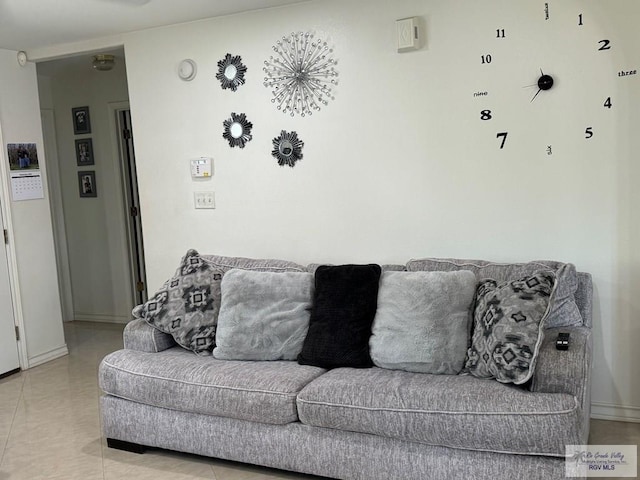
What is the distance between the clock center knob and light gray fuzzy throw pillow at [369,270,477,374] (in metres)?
1.04

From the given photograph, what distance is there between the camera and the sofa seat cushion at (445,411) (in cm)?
235

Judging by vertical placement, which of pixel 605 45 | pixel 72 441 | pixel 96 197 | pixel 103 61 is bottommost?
pixel 72 441

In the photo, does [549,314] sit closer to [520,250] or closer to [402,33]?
[520,250]

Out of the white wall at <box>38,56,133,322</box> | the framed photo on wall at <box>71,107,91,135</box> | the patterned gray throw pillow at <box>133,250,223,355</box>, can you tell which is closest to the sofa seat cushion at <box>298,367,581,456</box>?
the patterned gray throw pillow at <box>133,250,223,355</box>

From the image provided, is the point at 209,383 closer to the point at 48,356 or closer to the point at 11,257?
the point at 11,257

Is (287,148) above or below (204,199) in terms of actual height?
above

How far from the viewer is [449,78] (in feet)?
11.3

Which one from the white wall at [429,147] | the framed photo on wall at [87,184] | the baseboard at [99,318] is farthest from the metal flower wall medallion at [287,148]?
the baseboard at [99,318]

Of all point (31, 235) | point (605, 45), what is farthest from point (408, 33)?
point (31, 235)

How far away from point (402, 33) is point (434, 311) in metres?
1.55

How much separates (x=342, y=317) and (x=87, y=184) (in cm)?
383

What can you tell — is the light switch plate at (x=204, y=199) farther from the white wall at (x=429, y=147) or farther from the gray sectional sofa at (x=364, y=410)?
the gray sectional sofa at (x=364, y=410)

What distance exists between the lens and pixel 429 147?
3.54 metres

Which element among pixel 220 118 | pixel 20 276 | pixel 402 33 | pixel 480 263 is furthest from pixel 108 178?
pixel 480 263
